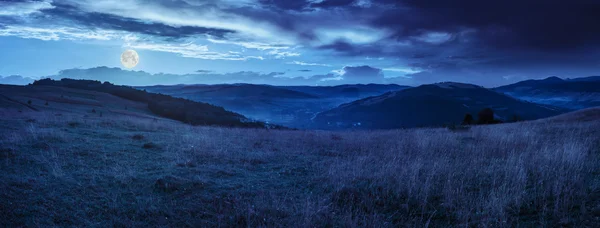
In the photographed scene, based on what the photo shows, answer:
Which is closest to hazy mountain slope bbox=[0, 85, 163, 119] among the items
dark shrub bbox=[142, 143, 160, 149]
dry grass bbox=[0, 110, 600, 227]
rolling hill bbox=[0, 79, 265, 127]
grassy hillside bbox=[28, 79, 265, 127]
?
rolling hill bbox=[0, 79, 265, 127]

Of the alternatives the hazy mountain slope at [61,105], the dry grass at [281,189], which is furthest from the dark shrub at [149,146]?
the hazy mountain slope at [61,105]

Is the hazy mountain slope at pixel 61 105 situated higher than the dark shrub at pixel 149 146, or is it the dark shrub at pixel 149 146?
the hazy mountain slope at pixel 61 105

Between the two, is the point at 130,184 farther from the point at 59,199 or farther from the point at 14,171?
the point at 14,171

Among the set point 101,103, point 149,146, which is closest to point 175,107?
point 101,103

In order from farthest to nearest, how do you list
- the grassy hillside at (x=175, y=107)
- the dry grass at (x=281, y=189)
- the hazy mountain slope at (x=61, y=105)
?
the grassy hillside at (x=175, y=107) → the hazy mountain slope at (x=61, y=105) → the dry grass at (x=281, y=189)

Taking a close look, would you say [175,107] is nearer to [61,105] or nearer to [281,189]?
[61,105]

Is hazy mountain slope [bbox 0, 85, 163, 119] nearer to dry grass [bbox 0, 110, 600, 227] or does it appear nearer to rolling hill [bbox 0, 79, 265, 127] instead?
rolling hill [bbox 0, 79, 265, 127]

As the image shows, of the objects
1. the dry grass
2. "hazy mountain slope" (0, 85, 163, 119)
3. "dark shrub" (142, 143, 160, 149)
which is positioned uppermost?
"hazy mountain slope" (0, 85, 163, 119)

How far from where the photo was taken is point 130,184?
7.05 meters

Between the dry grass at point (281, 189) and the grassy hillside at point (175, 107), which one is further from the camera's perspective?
the grassy hillside at point (175, 107)

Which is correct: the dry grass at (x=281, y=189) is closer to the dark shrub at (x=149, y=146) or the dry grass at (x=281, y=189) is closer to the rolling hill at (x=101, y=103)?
the dark shrub at (x=149, y=146)

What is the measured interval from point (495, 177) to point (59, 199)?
8.65m

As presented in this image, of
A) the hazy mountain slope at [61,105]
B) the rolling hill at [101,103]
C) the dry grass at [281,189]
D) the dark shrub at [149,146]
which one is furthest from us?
the rolling hill at [101,103]

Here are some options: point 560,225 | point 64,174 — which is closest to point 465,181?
point 560,225
